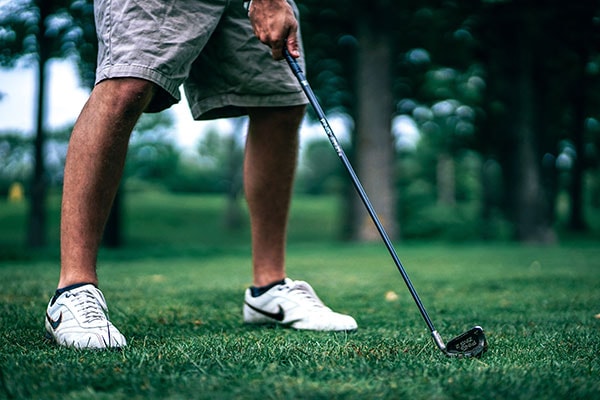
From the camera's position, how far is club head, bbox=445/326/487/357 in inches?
72.0

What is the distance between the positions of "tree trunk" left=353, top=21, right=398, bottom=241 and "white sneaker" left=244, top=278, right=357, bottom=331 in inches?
443

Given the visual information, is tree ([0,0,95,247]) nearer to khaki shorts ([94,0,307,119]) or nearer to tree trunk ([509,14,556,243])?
tree trunk ([509,14,556,243])

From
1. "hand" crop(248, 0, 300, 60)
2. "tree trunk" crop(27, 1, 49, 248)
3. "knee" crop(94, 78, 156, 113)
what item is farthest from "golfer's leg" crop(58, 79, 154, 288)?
"tree trunk" crop(27, 1, 49, 248)

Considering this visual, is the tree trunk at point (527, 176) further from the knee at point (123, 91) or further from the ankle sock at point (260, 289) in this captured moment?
the knee at point (123, 91)

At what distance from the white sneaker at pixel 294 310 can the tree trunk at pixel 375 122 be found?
36.9 feet

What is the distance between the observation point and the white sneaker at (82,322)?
1.90 metres

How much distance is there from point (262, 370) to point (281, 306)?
99 centimetres

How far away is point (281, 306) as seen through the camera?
8.46ft

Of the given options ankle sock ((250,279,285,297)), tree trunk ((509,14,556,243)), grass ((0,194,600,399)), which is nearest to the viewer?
grass ((0,194,600,399))

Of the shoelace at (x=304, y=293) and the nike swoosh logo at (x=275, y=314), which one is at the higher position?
the shoelace at (x=304, y=293)

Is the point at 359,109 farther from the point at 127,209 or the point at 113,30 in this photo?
the point at 127,209

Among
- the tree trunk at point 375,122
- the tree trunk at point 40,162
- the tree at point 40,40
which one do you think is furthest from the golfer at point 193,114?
the tree trunk at point 40,162

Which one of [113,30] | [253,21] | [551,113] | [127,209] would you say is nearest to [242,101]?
[253,21]

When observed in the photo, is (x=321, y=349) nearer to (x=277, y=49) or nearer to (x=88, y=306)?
(x=88, y=306)
